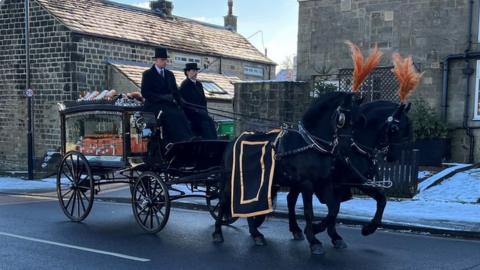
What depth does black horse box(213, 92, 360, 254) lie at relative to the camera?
7.12 metres

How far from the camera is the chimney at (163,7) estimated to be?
29.2 m

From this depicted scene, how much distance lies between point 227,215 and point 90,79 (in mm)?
14755

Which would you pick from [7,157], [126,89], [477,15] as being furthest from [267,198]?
[7,157]

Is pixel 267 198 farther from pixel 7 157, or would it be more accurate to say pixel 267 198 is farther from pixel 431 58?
pixel 7 157

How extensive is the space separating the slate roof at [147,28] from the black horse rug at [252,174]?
15257 mm

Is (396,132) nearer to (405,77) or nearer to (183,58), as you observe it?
(405,77)

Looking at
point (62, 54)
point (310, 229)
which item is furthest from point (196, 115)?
point (62, 54)

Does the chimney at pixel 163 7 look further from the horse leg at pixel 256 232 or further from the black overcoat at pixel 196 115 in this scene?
the horse leg at pixel 256 232

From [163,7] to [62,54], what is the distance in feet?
29.6

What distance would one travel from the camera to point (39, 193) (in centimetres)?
1516

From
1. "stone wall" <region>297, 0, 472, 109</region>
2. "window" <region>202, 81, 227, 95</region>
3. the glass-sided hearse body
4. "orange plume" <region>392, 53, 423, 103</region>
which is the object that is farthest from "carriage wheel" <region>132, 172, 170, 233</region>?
"window" <region>202, 81, 227, 95</region>

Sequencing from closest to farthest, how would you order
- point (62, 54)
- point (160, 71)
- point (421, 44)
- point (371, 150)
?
point (371, 150), point (160, 71), point (421, 44), point (62, 54)

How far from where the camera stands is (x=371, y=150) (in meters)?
7.34

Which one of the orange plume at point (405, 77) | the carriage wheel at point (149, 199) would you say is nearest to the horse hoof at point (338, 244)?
the orange plume at point (405, 77)
